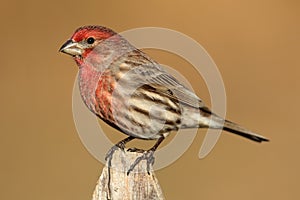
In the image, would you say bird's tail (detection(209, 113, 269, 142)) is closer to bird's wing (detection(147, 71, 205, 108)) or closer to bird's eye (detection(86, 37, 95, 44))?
bird's wing (detection(147, 71, 205, 108))

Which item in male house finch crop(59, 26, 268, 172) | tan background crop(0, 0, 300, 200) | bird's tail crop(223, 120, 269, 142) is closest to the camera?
male house finch crop(59, 26, 268, 172)

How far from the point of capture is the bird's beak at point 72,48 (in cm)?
322

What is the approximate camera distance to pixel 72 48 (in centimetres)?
322

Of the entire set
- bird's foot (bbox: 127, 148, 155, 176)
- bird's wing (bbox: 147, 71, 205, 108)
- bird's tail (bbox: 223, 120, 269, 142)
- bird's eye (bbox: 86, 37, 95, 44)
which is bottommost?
bird's foot (bbox: 127, 148, 155, 176)

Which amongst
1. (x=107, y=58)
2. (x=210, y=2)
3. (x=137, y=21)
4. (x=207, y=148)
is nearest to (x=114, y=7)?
(x=137, y=21)

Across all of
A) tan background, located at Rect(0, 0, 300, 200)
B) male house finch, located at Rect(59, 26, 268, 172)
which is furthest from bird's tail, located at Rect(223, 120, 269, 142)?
tan background, located at Rect(0, 0, 300, 200)

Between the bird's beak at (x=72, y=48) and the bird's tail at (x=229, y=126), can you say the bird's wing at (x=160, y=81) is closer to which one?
the bird's tail at (x=229, y=126)

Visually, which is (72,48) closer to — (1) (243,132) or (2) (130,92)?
(2) (130,92)

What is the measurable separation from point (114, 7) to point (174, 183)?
4.31ft

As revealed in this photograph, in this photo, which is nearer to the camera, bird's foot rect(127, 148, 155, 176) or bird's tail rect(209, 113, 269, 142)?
bird's foot rect(127, 148, 155, 176)

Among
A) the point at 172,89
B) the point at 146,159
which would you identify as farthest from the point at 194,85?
the point at 146,159

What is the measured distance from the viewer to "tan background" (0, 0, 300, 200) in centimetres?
509

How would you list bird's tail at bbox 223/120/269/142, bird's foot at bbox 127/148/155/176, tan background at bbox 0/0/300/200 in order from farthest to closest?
tan background at bbox 0/0/300/200 → bird's tail at bbox 223/120/269/142 → bird's foot at bbox 127/148/155/176

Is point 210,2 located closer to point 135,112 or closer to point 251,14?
point 251,14
